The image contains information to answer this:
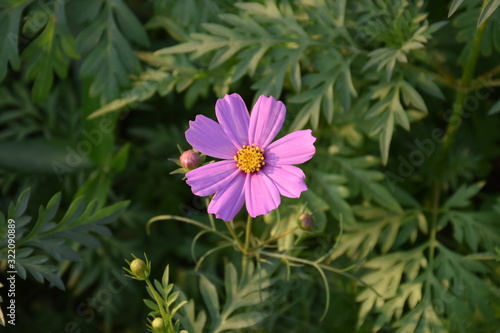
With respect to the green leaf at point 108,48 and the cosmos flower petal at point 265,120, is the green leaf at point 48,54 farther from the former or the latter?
the cosmos flower petal at point 265,120

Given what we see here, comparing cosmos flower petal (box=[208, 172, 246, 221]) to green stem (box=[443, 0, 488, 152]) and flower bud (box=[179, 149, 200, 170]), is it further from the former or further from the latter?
green stem (box=[443, 0, 488, 152])

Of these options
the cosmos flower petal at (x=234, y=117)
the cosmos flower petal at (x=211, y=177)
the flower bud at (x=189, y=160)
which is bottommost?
the cosmos flower petal at (x=211, y=177)

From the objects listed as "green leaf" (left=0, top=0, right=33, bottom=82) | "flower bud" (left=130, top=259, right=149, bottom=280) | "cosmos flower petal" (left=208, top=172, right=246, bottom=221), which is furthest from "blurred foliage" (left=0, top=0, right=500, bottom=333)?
"cosmos flower petal" (left=208, top=172, right=246, bottom=221)

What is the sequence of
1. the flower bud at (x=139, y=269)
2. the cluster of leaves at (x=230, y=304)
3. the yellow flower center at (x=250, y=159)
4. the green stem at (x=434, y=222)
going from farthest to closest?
the green stem at (x=434, y=222), the cluster of leaves at (x=230, y=304), the yellow flower center at (x=250, y=159), the flower bud at (x=139, y=269)

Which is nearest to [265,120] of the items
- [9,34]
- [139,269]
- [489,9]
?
[139,269]

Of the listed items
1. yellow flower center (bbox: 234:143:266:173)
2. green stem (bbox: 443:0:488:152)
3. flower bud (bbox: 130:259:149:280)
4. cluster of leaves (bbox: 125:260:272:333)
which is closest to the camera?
flower bud (bbox: 130:259:149:280)

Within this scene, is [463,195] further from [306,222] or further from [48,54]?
[48,54]

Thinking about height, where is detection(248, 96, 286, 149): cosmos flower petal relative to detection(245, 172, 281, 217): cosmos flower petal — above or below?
above

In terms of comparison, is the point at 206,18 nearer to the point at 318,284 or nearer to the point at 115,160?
the point at 115,160

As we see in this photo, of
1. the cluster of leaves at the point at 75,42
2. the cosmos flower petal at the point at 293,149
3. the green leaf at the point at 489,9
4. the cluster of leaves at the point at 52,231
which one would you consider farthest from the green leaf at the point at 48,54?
the green leaf at the point at 489,9
